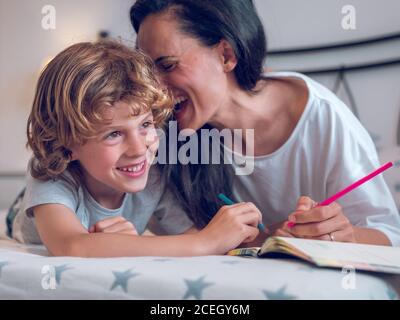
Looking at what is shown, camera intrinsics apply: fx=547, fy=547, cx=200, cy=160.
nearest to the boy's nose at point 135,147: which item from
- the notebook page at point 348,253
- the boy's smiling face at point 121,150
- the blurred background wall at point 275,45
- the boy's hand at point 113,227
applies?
the boy's smiling face at point 121,150

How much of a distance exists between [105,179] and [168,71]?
0.29 metres

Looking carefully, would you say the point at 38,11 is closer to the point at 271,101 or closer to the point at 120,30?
the point at 120,30

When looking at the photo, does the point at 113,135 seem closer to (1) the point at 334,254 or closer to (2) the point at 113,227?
(2) the point at 113,227

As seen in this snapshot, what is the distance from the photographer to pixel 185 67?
118 centimetres

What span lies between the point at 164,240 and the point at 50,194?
28 cm

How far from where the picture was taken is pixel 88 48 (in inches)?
44.5

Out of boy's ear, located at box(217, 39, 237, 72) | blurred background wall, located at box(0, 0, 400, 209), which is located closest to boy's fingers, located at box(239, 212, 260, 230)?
boy's ear, located at box(217, 39, 237, 72)

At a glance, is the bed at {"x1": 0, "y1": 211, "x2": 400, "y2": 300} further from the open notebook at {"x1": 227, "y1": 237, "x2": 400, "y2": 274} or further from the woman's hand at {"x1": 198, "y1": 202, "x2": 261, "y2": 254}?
the woman's hand at {"x1": 198, "y1": 202, "x2": 261, "y2": 254}

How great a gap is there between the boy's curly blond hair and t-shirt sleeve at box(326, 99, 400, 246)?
0.38 meters

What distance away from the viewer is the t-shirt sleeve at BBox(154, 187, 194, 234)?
1297 millimetres

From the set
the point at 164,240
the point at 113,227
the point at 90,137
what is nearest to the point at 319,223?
the point at 164,240

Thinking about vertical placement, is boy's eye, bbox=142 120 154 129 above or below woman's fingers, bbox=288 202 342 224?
above

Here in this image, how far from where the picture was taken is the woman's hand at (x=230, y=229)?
0.86 meters

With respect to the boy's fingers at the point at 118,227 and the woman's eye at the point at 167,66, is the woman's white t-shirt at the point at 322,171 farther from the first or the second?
the boy's fingers at the point at 118,227
